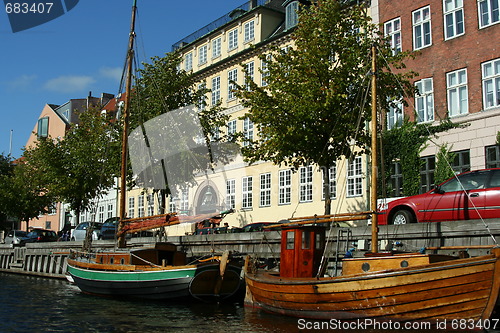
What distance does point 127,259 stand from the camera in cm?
2406

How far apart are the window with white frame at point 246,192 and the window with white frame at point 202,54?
41.1 ft

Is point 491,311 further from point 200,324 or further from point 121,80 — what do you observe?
point 121,80

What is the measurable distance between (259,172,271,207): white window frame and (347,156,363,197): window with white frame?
727 cm

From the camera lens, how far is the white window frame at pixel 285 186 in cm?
3788

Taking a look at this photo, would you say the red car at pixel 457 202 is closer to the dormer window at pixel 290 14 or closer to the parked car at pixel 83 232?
the dormer window at pixel 290 14

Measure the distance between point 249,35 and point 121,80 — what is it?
15.6m

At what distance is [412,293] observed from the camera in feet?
46.2

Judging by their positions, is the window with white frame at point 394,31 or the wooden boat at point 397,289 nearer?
the wooden boat at point 397,289

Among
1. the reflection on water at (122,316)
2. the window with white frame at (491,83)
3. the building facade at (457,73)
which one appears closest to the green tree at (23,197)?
the reflection on water at (122,316)

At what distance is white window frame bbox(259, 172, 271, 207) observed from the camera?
130 ft

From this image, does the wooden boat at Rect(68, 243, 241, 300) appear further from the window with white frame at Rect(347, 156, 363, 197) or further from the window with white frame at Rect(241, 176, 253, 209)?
the window with white frame at Rect(241, 176, 253, 209)

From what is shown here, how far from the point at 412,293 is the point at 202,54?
3815cm

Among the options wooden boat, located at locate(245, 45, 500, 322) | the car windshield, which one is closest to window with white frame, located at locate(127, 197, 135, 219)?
wooden boat, located at locate(245, 45, 500, 322)

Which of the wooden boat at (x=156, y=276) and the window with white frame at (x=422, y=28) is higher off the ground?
the window with white frame at (x=422, y=28)
